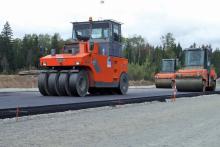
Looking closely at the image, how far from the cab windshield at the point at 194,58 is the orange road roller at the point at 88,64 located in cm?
877

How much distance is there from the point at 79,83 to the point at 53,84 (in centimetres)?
111

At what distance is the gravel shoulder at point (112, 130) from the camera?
7.88 meters

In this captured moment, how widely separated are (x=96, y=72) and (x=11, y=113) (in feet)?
26.5

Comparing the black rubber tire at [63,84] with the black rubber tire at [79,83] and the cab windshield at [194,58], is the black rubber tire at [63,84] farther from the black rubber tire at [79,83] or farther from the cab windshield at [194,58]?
the cab windshield at [194,58]

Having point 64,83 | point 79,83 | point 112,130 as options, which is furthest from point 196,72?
point 112,130

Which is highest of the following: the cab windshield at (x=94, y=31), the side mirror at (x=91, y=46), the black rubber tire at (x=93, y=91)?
the cab windshield at (x=94, y=31)

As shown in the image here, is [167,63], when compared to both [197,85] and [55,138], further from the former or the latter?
[55,138]

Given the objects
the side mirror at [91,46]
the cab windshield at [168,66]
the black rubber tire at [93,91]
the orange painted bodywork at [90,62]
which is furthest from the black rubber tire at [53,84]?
the cab windshield at [168,66]

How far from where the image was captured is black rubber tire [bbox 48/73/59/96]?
17.8 m

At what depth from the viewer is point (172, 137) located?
865cm

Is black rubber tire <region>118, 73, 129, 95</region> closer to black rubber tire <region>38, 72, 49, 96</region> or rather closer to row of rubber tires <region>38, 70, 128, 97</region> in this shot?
row of rubber tires <region>38, 70, 128, 97</region>

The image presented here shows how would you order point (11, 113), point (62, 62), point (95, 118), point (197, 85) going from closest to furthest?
1. point (11, 113)
2. point (95, 118)
3. point (62, 62)
4. point (197, 85)

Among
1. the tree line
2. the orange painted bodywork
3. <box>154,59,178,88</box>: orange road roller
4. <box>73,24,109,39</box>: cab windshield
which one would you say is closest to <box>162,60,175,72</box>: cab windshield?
<box>154,59,178,88</box>: orange road roller

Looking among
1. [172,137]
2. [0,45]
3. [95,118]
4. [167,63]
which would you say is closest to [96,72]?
[95,118]
